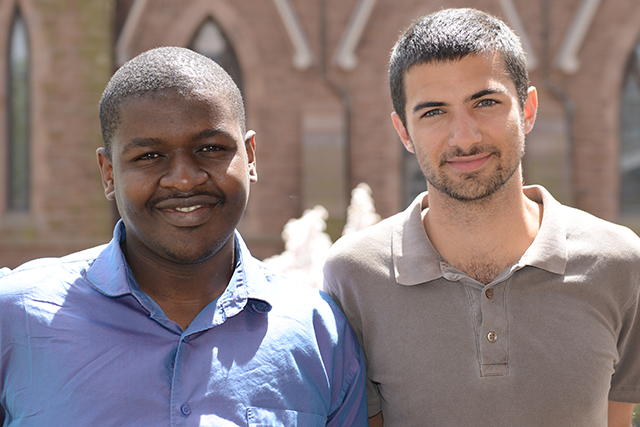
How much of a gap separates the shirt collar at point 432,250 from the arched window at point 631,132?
10.5m

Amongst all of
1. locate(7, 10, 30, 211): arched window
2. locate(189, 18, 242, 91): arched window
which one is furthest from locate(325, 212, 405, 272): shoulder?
locate(7, 10, 30, 211): arched window

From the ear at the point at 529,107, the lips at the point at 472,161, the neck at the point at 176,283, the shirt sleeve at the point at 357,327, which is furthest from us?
the ear at the point at 529,107

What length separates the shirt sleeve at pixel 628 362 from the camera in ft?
7.04

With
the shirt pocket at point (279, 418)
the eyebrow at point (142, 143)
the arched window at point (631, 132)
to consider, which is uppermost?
the eyebrow at point (142, 143)

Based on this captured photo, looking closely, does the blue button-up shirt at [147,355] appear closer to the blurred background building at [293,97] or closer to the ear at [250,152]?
the ear at [250,152]

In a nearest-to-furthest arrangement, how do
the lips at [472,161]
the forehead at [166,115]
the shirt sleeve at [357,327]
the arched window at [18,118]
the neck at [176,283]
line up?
the forehead at [166,115], the neck at [176,283], the lips at [472,161], the shirt sleeve at [357,327], the arched window at [18,118]

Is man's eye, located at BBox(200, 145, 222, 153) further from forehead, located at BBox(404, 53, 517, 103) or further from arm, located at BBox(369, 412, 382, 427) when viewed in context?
arm, located at BBox(369, 412, 382, 427)

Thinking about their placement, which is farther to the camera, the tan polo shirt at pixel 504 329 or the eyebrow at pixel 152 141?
the tan polo shirt at pixel 504 329

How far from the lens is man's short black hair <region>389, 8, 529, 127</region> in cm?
210

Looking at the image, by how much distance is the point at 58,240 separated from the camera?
35.8 feet

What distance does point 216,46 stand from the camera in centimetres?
1166

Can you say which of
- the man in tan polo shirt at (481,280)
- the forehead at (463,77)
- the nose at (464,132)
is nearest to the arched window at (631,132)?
→ the man in tan polo shirt at (481,280)

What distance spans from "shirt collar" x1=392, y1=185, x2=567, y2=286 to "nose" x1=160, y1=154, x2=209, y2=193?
2.58 ft

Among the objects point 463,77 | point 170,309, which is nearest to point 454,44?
point 463,77
